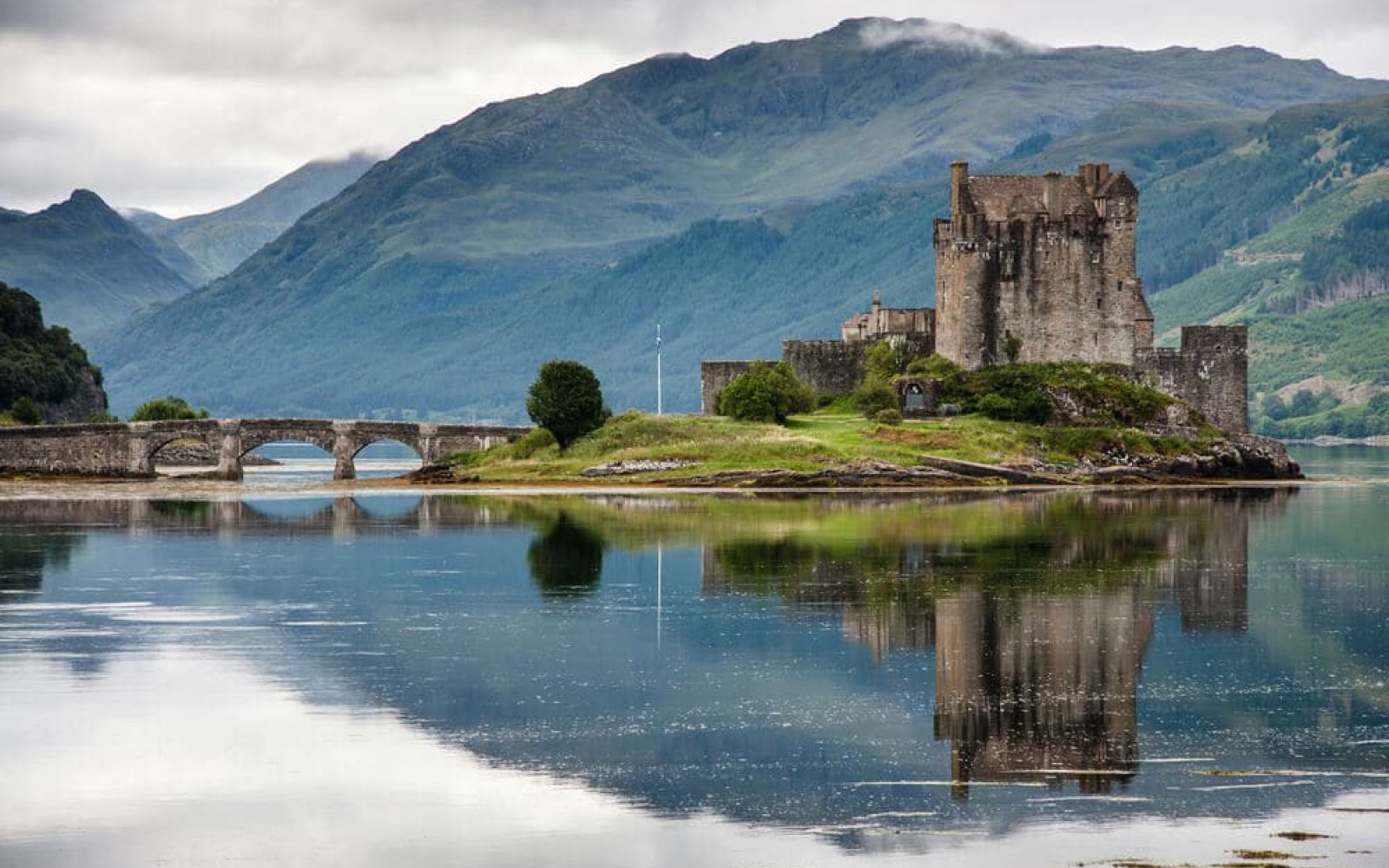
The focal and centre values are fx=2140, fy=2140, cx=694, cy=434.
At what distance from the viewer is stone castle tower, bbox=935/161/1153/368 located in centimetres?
10431

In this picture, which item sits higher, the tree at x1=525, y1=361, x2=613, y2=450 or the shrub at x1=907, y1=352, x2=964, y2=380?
the shrub at x1=907, y1=352, x2=964, y2=380

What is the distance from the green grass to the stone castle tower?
527 cm

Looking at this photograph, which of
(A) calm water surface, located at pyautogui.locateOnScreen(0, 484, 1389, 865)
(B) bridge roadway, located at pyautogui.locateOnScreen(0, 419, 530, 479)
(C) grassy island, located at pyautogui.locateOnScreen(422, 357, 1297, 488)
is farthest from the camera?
(B) bridge roadway, located at pyautogui.locateOnScreen(0, 419, 530, 479)

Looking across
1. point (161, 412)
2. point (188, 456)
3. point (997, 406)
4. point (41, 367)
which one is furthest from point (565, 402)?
point (41, 367)

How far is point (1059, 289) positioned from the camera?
343 ft

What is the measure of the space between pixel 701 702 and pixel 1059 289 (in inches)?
2761

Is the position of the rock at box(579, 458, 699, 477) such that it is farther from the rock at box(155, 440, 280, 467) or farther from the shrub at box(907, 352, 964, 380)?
the rock at box(155, 440, 280, 467)

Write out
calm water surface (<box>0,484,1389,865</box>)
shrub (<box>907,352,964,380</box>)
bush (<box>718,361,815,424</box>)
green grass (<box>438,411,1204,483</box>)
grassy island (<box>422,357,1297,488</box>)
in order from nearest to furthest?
calm water surface (<box>0,484,1389,865</box>) → grassy island (<box>422,357,1297,488</box>) → green grass (<box>438,411,1204,483</box>) → bush (<box>718,361,815,424</box>) → shrub (<box>907,352,964,380</box>)

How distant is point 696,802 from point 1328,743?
1052 centimetres

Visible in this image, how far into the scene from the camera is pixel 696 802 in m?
29.9

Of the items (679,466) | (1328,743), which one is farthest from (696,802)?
(679,466)

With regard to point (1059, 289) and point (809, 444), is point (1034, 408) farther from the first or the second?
point (809, 444)

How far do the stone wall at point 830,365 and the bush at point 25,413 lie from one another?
49.2 meters

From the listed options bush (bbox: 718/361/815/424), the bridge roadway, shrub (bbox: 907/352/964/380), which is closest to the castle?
shrub (bbox: 907/352/964/380)
